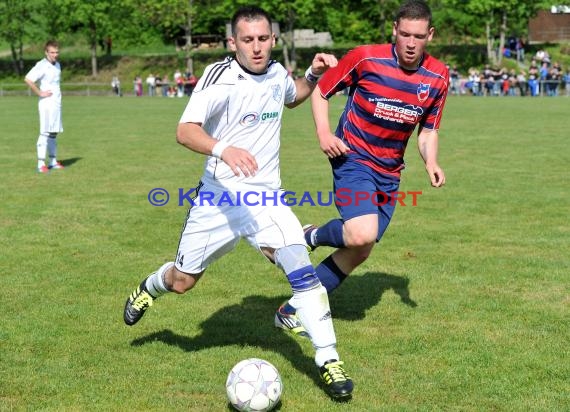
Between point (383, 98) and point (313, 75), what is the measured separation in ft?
2.15

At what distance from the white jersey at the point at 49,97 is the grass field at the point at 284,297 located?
7.62 ft

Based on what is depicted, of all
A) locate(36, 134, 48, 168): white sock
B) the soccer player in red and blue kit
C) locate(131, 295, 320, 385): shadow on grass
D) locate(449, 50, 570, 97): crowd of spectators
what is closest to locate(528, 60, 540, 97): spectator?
locate(449, 50, 570, 97): crowd of spectators

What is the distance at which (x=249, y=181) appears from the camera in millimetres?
5102

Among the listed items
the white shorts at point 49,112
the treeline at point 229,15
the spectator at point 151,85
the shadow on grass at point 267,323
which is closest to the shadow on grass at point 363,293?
the shadow on grass at point 267,323

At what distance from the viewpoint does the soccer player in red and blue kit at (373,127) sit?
5824 mm

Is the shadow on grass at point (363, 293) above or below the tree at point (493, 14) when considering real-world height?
below

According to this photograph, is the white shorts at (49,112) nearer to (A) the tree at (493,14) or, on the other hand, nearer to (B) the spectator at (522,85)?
(B) the spectator at (522,85)

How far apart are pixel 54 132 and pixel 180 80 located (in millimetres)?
39793

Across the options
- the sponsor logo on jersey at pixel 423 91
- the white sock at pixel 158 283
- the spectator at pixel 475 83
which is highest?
the sponsor logo on jersey at pixel 423 91

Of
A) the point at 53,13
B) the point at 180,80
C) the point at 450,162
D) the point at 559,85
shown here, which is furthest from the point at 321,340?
the point at 53,13

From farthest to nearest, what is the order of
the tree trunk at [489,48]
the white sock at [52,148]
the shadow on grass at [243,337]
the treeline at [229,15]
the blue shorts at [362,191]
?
the treeline at [229,15] → the tree trunk at [489,48] → the white sock at [52,148] → the blue shorts at [362,191] → the shadow on grass at [243,337]

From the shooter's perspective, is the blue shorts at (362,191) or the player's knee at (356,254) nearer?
the blue shorts at (362,191)

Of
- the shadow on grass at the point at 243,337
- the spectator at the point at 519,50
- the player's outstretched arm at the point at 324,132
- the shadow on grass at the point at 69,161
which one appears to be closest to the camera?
the shadow on grass at the point at 243,337

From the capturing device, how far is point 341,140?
20.0 feet
